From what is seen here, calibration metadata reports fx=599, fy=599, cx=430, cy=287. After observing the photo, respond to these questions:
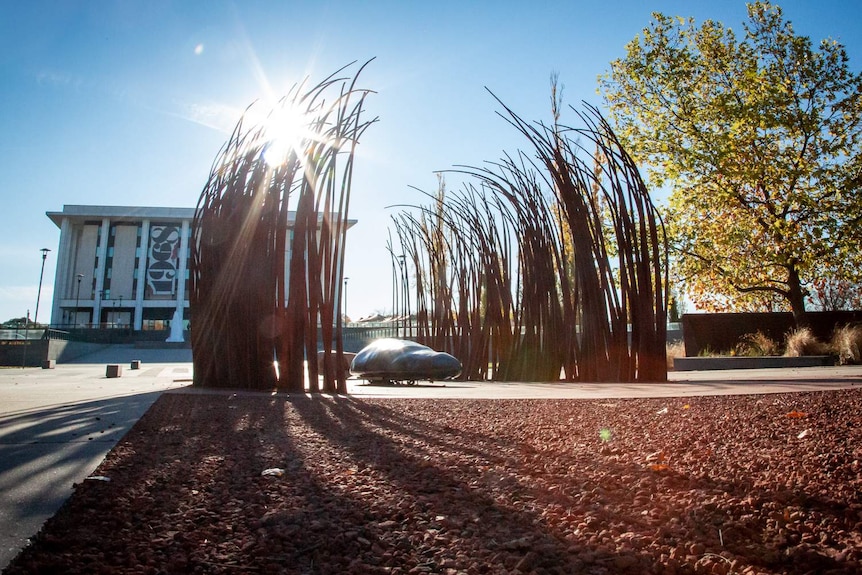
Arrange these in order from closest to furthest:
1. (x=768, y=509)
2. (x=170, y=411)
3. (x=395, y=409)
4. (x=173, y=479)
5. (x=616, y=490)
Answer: (x=768, y=509) < (x=616, y=490) < (x=173, y=479) < (x=170, y=411) < (x=395, y=409)

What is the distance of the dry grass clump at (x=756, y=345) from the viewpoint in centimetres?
1133

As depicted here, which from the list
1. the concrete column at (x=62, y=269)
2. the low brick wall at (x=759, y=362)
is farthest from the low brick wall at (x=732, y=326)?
the concrete column at (x=62, y=269)

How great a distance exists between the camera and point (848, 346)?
10.3 m

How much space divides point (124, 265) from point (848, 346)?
152 ft

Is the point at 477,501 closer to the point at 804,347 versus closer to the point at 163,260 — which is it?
the point at 804,347

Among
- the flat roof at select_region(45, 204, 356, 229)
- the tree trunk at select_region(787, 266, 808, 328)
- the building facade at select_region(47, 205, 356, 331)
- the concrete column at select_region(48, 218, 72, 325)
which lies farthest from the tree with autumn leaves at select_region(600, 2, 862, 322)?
the concrete column at select_region(48, 218, 72, 325)

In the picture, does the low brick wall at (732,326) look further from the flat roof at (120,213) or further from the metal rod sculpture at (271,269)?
the flat roof at (120,213)

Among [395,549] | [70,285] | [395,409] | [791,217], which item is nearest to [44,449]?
[395,549]

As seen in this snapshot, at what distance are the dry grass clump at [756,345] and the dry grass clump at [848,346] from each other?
97 centimetres

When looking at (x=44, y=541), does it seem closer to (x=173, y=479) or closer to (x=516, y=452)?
(x=173, y=479)

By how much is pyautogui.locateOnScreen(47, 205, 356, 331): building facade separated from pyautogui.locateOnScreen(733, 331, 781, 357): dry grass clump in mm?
40180

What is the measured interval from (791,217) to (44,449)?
540 inches

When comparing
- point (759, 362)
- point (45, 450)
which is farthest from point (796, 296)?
point (45, 450)

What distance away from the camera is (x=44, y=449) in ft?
5.88
